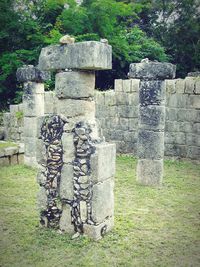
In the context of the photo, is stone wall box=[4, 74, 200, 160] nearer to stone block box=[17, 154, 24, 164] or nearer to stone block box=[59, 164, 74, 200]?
stone block box=[17, 154, 24, 164]

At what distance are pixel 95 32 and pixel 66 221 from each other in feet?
36.1

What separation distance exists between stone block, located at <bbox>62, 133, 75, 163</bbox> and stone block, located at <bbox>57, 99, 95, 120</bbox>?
0.34 m

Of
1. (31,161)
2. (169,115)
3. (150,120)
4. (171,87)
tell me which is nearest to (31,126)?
(31,161)

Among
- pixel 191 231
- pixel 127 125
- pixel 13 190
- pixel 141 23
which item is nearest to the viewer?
pixel 191 231

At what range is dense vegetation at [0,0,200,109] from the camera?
14570mm

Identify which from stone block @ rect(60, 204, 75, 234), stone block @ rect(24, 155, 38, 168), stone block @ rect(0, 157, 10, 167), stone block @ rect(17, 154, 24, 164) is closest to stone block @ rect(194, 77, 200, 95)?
stone block @ rect(24, 155, 38, 168)

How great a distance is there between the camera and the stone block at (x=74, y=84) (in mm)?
5574

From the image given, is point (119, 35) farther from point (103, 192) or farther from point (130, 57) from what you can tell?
point (103, 192)

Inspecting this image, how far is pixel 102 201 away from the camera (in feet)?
18.1

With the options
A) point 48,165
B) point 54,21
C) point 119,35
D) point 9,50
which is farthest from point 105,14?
point 48,165

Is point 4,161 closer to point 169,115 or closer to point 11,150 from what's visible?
point 11,150

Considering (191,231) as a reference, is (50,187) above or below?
above

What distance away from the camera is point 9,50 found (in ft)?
51.4

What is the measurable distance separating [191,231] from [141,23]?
16000 mm
